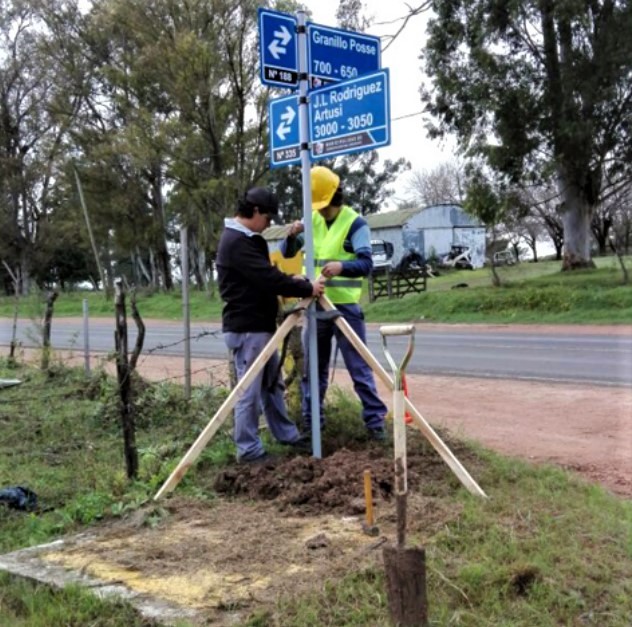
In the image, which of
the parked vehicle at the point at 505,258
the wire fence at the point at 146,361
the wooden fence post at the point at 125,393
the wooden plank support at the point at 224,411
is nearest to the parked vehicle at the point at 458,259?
the parked vehicle at the point at 505,258

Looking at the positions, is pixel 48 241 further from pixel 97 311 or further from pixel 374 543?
pixel 374 543

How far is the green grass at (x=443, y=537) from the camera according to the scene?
10.9 feet

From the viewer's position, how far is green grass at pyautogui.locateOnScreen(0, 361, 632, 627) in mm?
3318

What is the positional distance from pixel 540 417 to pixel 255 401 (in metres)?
3.81

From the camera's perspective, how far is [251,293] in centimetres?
561

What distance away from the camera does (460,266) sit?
49688mm

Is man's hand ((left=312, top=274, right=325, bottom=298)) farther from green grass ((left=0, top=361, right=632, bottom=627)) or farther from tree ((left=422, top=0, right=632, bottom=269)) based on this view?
tree ((left=422, top=0, right=632, bottom=269))

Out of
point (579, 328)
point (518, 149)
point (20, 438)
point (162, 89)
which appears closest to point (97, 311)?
point (162, 89)

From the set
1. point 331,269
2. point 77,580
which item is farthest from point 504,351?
point 77,580

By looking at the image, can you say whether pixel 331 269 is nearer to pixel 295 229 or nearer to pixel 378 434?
pixel 295 229

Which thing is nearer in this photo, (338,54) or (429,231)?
(338,54)

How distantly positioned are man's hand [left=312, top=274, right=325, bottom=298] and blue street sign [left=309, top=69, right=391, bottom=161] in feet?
2.72

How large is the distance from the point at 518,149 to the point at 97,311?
21386mm

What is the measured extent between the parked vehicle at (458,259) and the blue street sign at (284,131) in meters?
44.2
